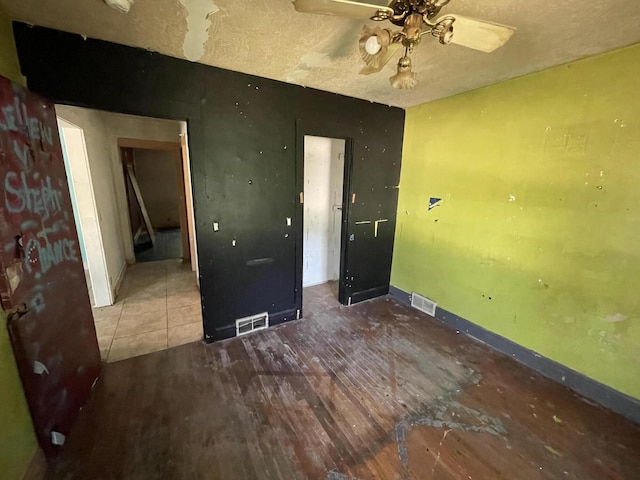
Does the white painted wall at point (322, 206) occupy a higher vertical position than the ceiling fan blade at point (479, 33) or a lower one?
lower

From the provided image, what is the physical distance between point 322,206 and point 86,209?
106 inches

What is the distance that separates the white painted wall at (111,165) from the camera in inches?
115

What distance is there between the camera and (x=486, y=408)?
178 centimetres

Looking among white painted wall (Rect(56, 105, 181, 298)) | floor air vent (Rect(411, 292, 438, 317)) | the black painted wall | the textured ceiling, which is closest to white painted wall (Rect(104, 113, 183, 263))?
white painted wall (Rect(56, 105, 181, 298))

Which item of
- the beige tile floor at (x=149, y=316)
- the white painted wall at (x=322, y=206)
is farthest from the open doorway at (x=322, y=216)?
the beige tile floor at (x=149, y=316)

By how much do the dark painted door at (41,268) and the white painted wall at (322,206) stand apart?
89.0 inches

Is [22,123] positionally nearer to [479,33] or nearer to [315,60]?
[315,60]

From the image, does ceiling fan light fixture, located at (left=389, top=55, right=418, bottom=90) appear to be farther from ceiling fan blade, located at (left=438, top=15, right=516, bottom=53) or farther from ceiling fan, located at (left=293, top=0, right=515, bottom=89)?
→ ceiling fan blade, located at (left=438, top=15, right=516, bottom=53)

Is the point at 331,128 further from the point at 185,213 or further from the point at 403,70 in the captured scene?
the point at 185,213

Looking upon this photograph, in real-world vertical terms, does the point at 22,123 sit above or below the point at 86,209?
above

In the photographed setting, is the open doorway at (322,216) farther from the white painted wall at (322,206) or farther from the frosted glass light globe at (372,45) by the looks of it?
the frosted glass light globe at (372,45)

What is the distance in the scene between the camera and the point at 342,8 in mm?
1010

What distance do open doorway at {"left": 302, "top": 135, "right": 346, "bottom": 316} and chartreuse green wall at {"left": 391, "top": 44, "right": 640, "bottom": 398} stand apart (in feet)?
3.94

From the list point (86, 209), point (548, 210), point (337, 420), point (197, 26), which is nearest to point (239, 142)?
point (197, 26)
